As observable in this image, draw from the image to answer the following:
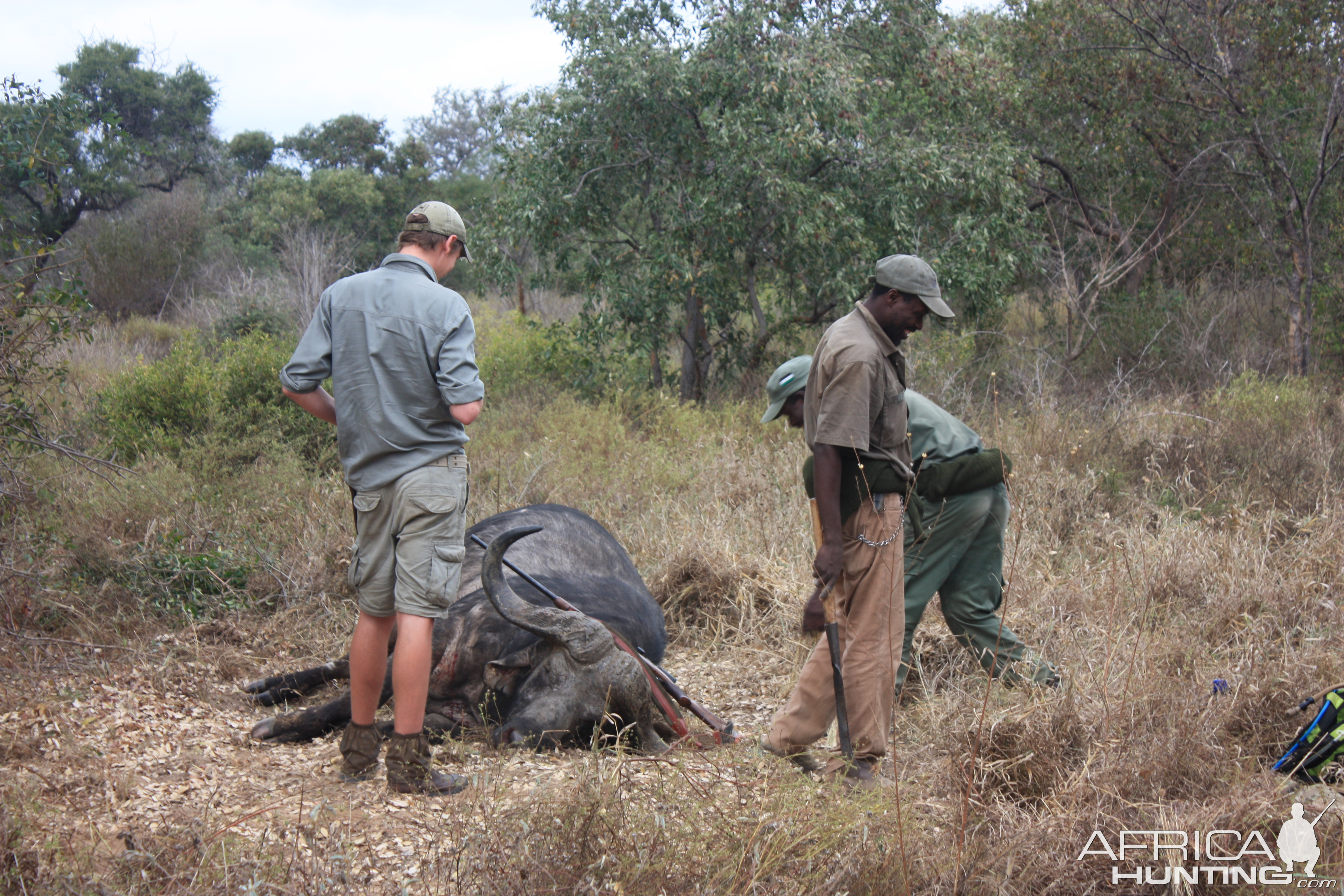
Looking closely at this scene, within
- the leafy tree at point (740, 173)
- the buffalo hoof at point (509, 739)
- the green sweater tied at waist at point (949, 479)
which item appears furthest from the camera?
the leafy tree at point (740, 173)

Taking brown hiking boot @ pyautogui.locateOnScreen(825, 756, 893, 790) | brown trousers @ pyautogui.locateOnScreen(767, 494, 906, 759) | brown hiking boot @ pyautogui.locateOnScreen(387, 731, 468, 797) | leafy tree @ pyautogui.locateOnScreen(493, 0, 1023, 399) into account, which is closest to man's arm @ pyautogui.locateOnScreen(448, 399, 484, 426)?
brown hiking boot @ pyautogui.locateOnScreen(387, 731, 468, 797)

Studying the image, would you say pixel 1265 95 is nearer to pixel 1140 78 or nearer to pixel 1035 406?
pixel 1140 78

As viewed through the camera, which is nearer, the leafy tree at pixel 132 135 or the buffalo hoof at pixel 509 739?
the buffalo hoof at pixel 509 739

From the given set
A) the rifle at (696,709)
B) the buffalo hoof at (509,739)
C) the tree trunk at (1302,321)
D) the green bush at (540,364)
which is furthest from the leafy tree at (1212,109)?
the buffalo hoof at (509,739)

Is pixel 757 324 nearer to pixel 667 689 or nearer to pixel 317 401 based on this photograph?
pixel 667 689

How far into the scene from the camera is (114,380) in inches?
339

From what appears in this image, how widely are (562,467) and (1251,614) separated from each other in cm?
441

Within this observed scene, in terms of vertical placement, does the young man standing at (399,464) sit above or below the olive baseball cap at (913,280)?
below

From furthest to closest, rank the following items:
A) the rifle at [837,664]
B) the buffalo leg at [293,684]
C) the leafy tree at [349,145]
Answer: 1. the leafy tree at [349,145]
2. the buffalo leg at [293,684]
3. the rifle at [837,664]

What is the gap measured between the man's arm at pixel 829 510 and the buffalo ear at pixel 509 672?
131cm

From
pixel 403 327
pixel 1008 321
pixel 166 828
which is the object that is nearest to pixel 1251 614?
pixel 403 327

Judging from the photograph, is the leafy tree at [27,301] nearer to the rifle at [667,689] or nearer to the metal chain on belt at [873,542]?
the rifle at [667,689]

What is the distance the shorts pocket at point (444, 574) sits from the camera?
331cm

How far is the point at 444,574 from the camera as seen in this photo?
3.34 meters
